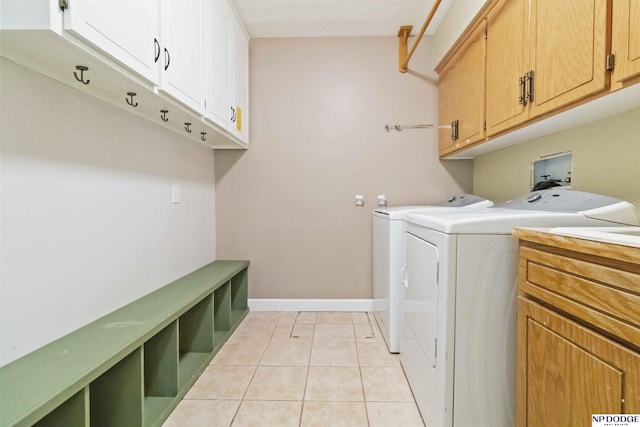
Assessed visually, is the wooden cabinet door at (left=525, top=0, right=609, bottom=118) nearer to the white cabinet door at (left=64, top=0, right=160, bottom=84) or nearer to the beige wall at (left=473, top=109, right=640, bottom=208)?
the beige wall at (left=473, top=109, right=640, bottom=208)

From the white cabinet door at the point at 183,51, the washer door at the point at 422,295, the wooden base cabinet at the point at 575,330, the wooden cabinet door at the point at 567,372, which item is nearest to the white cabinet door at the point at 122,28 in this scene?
the white cabinet door at the point at 183,51

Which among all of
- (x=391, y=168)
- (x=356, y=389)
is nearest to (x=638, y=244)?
(x=356, y=389)

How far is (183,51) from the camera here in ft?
5.18

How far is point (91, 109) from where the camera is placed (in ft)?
4.59

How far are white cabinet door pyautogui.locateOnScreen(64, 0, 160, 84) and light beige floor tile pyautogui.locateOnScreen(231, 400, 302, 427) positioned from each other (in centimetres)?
159

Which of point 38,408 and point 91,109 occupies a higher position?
point 91,109

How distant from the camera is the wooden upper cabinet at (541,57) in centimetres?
110

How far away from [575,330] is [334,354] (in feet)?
5.01

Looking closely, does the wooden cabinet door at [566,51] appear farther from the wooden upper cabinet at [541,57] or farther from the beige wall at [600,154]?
the beige wall at [600,154]

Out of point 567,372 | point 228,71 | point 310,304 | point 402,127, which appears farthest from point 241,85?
point 567,372

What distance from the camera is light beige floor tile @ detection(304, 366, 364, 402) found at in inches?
64.1

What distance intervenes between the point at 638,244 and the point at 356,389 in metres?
1.46

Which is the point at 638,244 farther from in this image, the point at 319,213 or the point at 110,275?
the point at 319,213

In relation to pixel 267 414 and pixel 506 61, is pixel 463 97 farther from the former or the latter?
pixel 267 414
